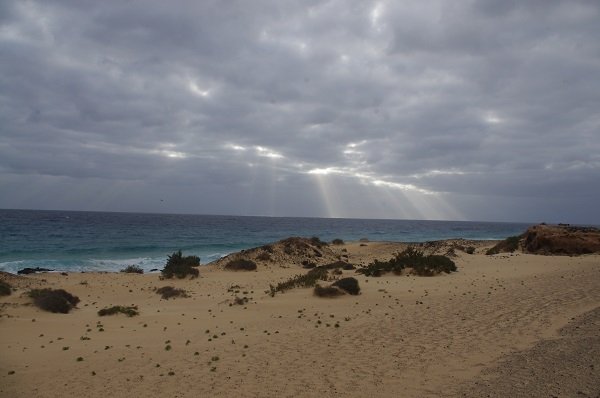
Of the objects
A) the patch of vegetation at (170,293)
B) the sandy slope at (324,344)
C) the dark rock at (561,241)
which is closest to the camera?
the sandy slope at (324,344)

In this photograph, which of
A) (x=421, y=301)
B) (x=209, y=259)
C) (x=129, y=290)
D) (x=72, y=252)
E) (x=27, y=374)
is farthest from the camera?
(x=72, y=252)

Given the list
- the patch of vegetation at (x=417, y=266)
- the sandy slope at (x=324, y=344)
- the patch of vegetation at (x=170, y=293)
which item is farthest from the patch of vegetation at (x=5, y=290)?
the patch of vegetation at (x=417, y=266)

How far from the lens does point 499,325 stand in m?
12.7

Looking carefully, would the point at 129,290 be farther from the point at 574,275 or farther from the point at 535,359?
the point at 574,275

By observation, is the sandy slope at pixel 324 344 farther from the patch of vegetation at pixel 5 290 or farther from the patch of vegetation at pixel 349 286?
the patch of vegetation at pixel 5 290

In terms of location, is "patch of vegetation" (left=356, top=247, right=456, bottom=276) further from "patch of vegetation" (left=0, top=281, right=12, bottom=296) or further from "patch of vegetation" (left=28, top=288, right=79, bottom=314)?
"patch of vegetation" (left=0, top=281, right=12, bottom=296)

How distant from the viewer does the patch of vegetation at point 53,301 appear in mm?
17922

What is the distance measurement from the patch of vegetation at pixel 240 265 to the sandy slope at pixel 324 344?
12.1 metres

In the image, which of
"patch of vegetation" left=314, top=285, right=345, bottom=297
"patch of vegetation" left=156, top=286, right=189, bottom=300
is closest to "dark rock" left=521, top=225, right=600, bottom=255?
"patch of vegetation" left=314, top=285, right=345, bottom=297

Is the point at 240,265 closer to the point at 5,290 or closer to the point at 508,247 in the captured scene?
the point at 5,290

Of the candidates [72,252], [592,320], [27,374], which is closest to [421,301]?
[592,320]

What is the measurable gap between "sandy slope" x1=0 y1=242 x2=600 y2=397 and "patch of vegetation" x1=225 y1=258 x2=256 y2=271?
12.1m

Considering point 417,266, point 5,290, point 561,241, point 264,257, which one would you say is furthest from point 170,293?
point 561,241

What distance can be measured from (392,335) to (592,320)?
5806 mm
